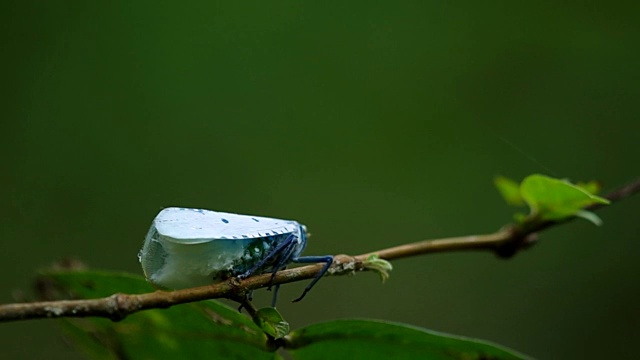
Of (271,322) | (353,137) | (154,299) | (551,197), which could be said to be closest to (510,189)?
(551,197)

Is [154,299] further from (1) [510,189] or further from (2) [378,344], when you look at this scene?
(1) [510,189]

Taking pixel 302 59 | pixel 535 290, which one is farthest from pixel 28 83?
pixel 535 290

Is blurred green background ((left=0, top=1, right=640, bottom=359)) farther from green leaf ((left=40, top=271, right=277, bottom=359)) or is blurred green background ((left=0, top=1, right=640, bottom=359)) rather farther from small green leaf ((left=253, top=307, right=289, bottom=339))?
small green leaf ((left=253, top=307, right=289, bottom=339))

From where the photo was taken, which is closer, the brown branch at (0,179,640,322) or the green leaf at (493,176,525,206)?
the brown branch at (0,179,640,322)

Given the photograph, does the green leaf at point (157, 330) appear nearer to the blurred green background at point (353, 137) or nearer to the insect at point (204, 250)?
the insect at point (204, 250)

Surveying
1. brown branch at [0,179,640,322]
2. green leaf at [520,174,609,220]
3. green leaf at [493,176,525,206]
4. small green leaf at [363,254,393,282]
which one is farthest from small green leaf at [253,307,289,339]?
green leaf at [493,176,525,206]

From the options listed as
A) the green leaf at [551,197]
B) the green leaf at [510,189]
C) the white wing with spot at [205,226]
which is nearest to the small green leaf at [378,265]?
the white wing with spot at [205,226]

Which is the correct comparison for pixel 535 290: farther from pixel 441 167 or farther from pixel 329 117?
pixel 329 117
